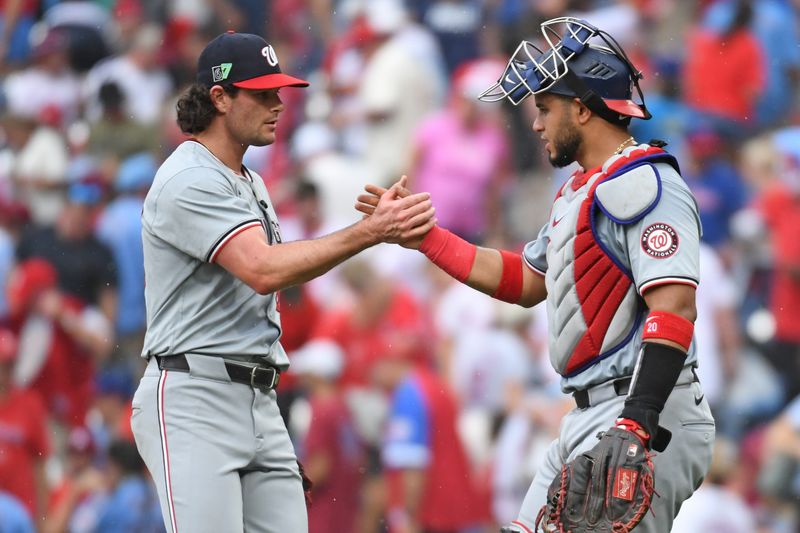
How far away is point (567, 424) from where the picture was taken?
5.04 metres

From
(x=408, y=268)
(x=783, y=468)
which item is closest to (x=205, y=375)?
(x=783, y=468)

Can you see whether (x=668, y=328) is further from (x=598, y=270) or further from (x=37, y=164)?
(x=37, y=164)

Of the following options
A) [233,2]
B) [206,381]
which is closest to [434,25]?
[233,2]

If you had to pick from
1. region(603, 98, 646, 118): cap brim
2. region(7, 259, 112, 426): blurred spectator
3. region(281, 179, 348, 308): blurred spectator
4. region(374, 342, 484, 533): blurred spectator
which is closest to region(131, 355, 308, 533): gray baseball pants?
region(603, 98, 646, 118): cap brim

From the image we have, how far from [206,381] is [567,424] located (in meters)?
1.22

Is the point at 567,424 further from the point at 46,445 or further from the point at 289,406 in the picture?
the point at 46,445

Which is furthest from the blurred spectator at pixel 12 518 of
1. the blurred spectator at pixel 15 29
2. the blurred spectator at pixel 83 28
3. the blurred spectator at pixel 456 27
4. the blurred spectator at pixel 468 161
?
the blurred spectator at pixel 15 29

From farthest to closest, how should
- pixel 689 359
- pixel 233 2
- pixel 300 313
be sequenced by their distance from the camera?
pixel 233 2
pixel 300 313
pixel 689 359

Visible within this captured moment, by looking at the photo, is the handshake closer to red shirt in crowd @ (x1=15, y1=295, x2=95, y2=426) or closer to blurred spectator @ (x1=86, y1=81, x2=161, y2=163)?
red shirt in crowd @ (x1=15, y1=295, x2=95, y2=426)

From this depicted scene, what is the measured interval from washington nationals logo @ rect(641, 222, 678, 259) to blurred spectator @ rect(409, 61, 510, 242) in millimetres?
5594

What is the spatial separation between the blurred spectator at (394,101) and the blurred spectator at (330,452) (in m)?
2.30

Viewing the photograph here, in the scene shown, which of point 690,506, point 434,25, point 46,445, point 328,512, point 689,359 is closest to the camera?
point 689,359

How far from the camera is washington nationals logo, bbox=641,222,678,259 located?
183 inches

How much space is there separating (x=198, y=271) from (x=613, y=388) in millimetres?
1453
